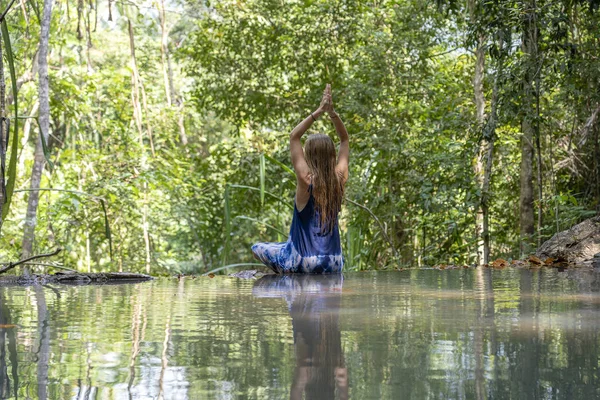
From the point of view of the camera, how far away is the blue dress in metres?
5.50

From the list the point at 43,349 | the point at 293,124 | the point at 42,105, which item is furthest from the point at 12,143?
the point at 293,124

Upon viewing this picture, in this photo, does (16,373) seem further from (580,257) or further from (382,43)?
(382,43)

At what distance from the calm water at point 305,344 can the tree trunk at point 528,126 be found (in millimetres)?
4464

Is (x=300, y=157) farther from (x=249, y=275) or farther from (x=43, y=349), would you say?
(x=43, y=349)

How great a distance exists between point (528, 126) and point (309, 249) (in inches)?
191

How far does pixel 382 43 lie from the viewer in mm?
12000

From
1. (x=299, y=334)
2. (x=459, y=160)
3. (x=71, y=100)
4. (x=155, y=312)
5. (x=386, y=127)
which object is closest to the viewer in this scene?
(x=299, y=334)

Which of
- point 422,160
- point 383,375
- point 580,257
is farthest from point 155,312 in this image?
point 422,160

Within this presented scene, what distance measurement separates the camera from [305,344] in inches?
88.0

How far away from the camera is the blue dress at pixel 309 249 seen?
216 inches

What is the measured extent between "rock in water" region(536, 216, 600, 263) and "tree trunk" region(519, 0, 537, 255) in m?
1.62

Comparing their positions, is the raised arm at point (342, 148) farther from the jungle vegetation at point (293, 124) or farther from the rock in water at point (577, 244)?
the jungle vegetation at point (293, 124)

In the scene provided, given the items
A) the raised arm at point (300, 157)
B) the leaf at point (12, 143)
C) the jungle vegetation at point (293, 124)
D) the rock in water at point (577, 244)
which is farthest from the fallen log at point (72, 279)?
the jungle vegetation at point (293, 124)

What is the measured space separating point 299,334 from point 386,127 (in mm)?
9667
